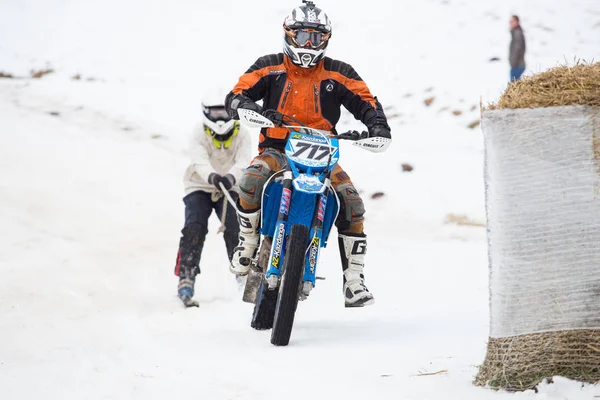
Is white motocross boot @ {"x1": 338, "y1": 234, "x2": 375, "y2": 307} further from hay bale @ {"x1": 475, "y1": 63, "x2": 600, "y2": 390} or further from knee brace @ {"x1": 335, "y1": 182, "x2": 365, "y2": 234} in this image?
hay bale @ {"x1": 475, "y1": 63, "x2": 600, "y2": 390}

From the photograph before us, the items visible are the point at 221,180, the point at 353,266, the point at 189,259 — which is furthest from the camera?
the point at 189,259

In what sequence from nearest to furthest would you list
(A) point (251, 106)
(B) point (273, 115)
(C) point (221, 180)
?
(B) point (273, 115), (A) point (251, 106), (C) point (221, 180)

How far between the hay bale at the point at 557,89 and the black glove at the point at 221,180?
434cm

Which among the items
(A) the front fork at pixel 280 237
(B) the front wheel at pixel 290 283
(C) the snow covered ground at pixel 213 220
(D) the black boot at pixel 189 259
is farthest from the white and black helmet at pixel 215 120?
(B) the front wheel at pixel 290 283

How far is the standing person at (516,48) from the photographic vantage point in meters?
15.3

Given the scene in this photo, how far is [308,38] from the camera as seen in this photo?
609 cm

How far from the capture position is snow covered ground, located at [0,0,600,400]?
15.3 ft

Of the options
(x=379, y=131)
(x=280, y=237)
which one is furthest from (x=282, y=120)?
(x=280, y=237)

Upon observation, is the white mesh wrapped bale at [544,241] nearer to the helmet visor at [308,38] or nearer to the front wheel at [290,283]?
the front wheel at [290,283]

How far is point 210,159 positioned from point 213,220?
15.5 ft

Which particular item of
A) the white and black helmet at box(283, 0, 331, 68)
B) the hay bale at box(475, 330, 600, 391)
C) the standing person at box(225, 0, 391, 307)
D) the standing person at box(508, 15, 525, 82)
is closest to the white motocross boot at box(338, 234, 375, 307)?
the standing person at box(225, 0, 391, 307)

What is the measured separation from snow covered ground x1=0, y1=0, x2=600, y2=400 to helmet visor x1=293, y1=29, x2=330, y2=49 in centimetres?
160

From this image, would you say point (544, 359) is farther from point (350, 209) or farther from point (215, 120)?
point (215, 120)

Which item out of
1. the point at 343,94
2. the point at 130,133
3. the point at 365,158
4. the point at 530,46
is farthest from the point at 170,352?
the point at 530,46
